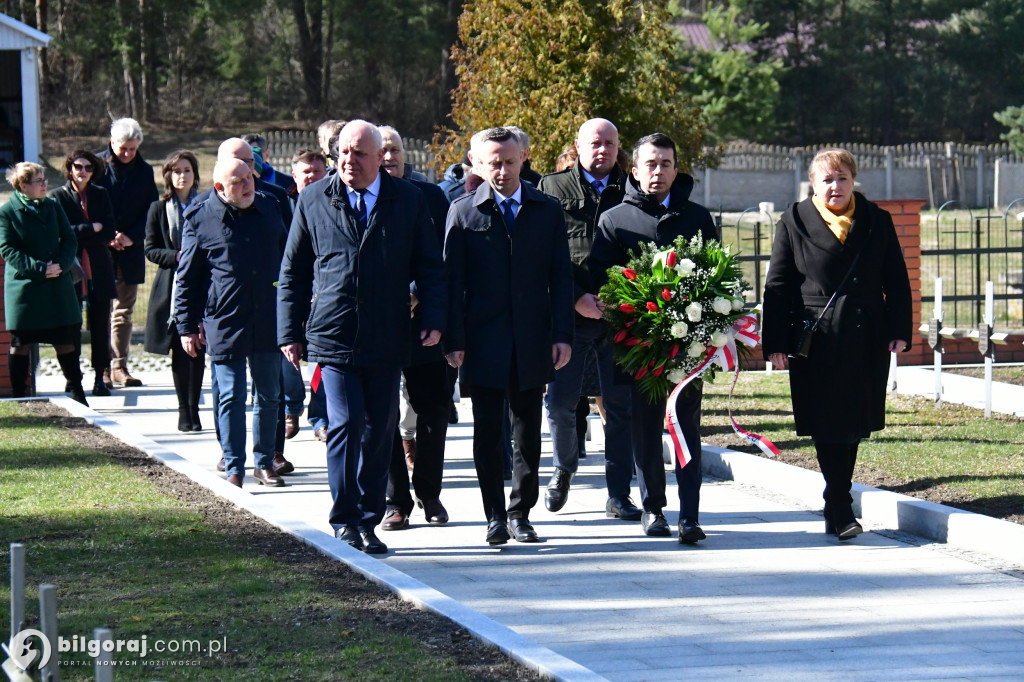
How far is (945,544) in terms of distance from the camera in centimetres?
732

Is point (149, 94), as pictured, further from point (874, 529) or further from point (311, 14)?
point (874, 529)

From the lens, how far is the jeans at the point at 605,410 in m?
8.18

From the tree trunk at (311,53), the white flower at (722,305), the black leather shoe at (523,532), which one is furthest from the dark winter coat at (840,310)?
the tree trunk at (311,53)

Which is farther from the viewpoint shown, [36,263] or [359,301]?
[36,263]

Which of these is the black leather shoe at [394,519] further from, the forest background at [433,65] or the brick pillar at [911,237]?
the forest background at [433,65]

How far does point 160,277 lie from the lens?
36.7ft

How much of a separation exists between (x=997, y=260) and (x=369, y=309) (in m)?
19.2

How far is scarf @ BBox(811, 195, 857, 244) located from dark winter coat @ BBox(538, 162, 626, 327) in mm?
1276

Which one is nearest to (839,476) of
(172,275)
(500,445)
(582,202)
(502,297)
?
(500,445)

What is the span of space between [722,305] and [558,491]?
5.63ft

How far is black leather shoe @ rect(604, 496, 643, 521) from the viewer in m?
8.12

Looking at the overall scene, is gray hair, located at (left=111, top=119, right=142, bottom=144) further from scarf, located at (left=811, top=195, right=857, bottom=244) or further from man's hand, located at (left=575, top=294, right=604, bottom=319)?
scarf, located at (left=811, top=195, right=857, bottom=244)

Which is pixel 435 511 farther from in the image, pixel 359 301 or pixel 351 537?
pixel 359 301

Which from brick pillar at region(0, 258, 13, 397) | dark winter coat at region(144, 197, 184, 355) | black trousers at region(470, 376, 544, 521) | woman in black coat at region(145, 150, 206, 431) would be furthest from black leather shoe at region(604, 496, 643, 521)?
A: brick pillar at region(0, 258, 13, 397)
